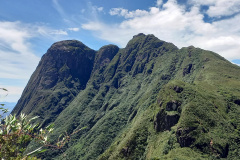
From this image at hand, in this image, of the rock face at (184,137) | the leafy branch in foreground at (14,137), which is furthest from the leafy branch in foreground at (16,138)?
the rock face at (184,137)

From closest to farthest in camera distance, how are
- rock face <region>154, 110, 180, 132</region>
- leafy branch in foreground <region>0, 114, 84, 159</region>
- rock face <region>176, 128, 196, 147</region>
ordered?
leafy branch in foreground <region>0, 114, 84, 159</region> → rock face <region>176, 128, 196, 147</region> → rock face <region>154, 110, 180, 132</region>

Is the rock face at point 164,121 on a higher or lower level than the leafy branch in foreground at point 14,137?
lower

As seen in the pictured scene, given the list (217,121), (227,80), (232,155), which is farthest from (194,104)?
(227,80)

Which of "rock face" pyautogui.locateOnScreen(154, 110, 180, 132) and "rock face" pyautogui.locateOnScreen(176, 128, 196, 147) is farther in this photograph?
"rock face" pyautogui.locateOnScreen(154, 110, 180, 132)

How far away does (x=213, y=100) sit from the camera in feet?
423

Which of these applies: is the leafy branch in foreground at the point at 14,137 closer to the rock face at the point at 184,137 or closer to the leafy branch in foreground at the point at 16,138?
the leafy branch in foreground at the point at 16,138

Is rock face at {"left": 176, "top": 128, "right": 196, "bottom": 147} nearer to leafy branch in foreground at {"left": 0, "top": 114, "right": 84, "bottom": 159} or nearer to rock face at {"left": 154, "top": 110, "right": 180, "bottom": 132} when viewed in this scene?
rock face at {"left": 154, "top": 110, "right": 180, "bottom": 132}

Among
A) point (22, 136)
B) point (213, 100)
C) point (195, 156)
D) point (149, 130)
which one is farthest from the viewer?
point (149, 130)

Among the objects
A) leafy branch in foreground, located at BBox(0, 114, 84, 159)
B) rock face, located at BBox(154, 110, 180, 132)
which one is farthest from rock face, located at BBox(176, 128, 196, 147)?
leafy branch in foreground, located at BBox(0, 114, 84, 159)

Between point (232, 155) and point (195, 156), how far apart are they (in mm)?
22040

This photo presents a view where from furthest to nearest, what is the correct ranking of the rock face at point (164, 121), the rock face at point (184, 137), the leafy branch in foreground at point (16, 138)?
the rock face at point (164, 121), the rock face at point (184, 137), the leafy branch in foreground at point (16, 138)

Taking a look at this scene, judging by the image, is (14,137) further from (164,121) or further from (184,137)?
(164,121)

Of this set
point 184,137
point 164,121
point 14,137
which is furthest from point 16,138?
point 164,121

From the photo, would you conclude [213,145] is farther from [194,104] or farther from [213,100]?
[213,100]
